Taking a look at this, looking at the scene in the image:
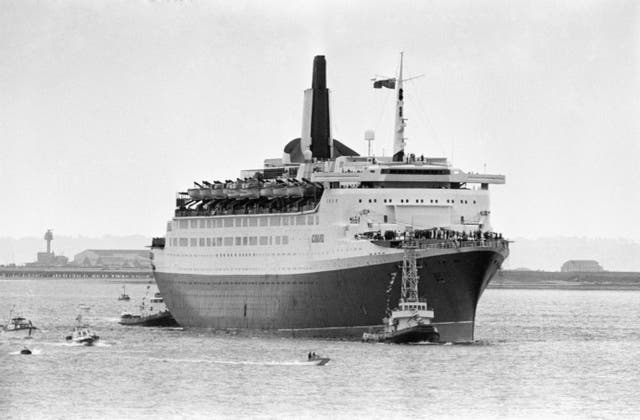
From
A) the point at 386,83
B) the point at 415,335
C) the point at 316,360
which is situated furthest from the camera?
the point at 386,83

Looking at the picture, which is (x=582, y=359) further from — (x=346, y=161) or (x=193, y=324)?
(x=193, y=324)

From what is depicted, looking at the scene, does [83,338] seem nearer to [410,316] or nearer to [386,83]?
[410,316]

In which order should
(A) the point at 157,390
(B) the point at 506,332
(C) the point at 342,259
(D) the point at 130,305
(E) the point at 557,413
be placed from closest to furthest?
1. (E) the point at 557,413
2. (A) the point at 157,390
3. (C) the point at 342,259
4. (B) the point at 506,332
5. (D) the point at 130,305

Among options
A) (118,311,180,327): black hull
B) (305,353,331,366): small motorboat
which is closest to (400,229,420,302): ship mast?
(305,353,331,366): small motorboat

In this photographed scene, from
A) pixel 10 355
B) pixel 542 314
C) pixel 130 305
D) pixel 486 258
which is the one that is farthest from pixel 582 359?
pixel 130 305

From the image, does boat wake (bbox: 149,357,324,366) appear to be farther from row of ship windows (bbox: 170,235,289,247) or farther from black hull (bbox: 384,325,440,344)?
row of ship windows (bbox: 170,235,289,247)

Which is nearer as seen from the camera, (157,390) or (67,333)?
(157,390)

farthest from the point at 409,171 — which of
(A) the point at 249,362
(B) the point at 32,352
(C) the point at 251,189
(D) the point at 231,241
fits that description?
(B) the point at 32,352
